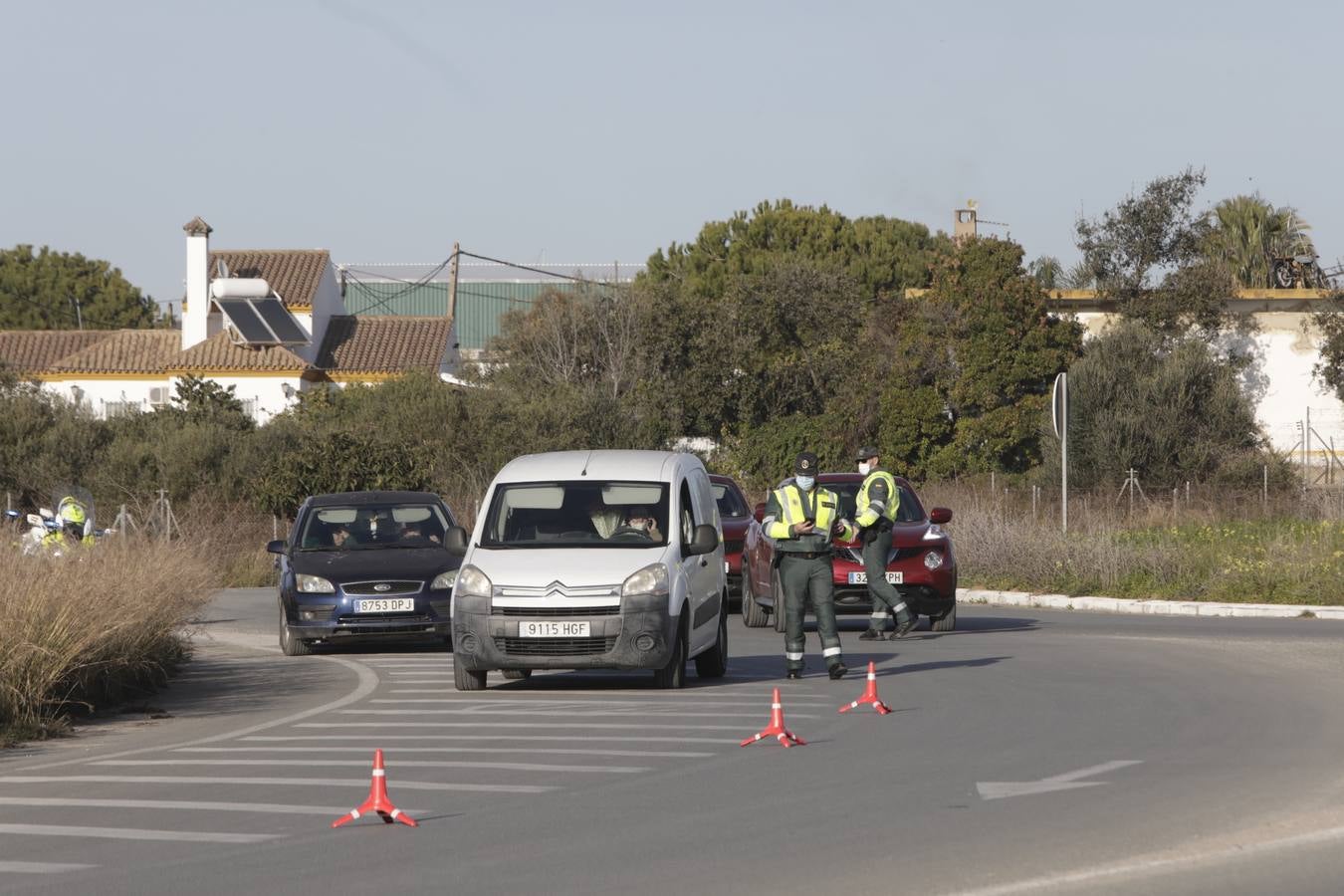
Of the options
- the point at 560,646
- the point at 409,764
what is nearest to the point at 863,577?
the point at 560,646

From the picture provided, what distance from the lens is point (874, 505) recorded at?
20.5 m

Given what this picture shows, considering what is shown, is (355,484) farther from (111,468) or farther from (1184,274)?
(1184,274)

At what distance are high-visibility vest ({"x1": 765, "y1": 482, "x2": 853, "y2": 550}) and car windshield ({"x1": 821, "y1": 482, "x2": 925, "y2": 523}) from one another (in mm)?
5880

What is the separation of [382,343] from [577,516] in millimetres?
60292

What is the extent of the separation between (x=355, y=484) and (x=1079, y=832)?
3177 centimetres

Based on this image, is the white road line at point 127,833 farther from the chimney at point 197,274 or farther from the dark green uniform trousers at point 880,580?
the chimney at point 197,274

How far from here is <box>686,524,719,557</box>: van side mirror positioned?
16312 mm

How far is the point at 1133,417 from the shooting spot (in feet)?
153

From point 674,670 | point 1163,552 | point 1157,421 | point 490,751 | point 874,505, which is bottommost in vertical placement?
point 490,751

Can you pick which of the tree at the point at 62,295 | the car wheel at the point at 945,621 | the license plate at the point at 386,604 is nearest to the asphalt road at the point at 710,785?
the license plate at the point at 386,604

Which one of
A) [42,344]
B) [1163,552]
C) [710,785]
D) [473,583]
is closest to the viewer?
[710,785]

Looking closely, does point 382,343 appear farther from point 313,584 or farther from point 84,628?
point 84,628

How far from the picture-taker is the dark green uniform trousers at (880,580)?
2045 centimetres

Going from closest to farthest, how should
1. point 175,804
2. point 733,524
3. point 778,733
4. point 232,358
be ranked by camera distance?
point 175,804 → point 778,733 → point 733,524 → point 232,358
